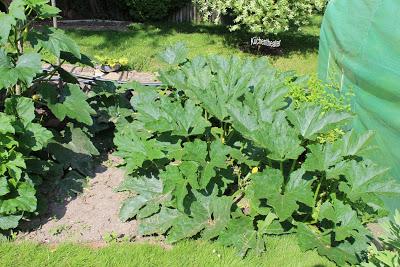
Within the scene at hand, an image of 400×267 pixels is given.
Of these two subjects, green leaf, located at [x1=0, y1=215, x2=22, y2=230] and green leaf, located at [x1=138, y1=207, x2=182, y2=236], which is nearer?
green leaf, located at [x1=0, y1=215, x2=22, y2=230]

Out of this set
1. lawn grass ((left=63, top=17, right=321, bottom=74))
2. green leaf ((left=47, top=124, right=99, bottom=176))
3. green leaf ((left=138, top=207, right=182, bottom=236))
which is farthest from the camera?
lawn grass ((left=63, top=17, right=321, bottom=74))

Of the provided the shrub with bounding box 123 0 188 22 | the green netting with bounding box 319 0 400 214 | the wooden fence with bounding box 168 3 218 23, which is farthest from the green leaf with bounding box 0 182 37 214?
the wooden fence with bounding box 168 3 218 23

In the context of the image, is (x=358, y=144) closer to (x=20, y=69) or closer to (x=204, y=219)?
(x=204, y=219)

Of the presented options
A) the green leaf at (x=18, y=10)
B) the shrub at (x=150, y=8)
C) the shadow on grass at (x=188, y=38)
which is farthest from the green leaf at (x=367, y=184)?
the shrub at (x=150, y=8)

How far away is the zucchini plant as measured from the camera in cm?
318

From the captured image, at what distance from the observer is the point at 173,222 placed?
3475mm

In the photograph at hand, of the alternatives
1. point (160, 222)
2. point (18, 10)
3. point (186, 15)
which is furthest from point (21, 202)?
point (186, 15)

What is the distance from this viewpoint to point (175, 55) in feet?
15.4

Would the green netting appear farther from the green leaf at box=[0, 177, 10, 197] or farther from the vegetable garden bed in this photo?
the green leaf at box=[0, 177, 10, 197]

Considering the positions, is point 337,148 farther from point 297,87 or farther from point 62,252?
point 62,252

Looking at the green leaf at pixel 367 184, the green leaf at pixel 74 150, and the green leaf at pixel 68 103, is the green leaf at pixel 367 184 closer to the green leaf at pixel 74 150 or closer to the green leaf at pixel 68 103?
the green leaf at pixel 68 103

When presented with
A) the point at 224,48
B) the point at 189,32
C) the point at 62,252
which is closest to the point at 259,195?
the point at 62,252

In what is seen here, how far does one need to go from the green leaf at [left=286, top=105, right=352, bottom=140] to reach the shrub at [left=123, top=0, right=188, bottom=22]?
876cm

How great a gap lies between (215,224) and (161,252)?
465 mm
